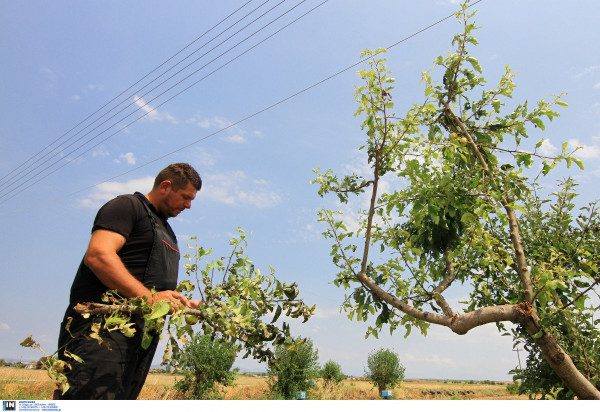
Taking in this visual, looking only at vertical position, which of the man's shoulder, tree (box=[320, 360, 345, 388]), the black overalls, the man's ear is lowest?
tree (box=[320, 360, 345, 388])

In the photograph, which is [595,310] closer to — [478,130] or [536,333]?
[536,333]

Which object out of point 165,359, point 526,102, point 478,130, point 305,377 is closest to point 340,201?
point 478,130

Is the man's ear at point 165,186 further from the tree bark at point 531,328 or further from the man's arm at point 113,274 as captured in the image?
the tree bark at point 531,328

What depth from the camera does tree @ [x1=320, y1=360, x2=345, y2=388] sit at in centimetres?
3352

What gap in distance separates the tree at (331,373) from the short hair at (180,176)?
33.2m

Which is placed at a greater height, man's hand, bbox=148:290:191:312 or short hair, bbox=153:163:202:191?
short hair, bbox=153:163:202:191

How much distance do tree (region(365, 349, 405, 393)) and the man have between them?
34.6m

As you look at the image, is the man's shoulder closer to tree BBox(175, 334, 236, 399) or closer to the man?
the man

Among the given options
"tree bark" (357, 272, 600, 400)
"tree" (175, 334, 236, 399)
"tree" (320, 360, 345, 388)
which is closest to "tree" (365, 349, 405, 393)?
"tree" (320, 360, 345, 388)

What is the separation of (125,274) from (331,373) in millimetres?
35330

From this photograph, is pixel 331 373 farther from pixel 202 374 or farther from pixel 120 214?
pixel 120 214

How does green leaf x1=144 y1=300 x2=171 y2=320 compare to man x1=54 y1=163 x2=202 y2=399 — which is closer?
green leaf x1=144 y1=300 x2=171 y2=320

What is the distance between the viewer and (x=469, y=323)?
147 inches

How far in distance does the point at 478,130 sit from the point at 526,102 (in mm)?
533
